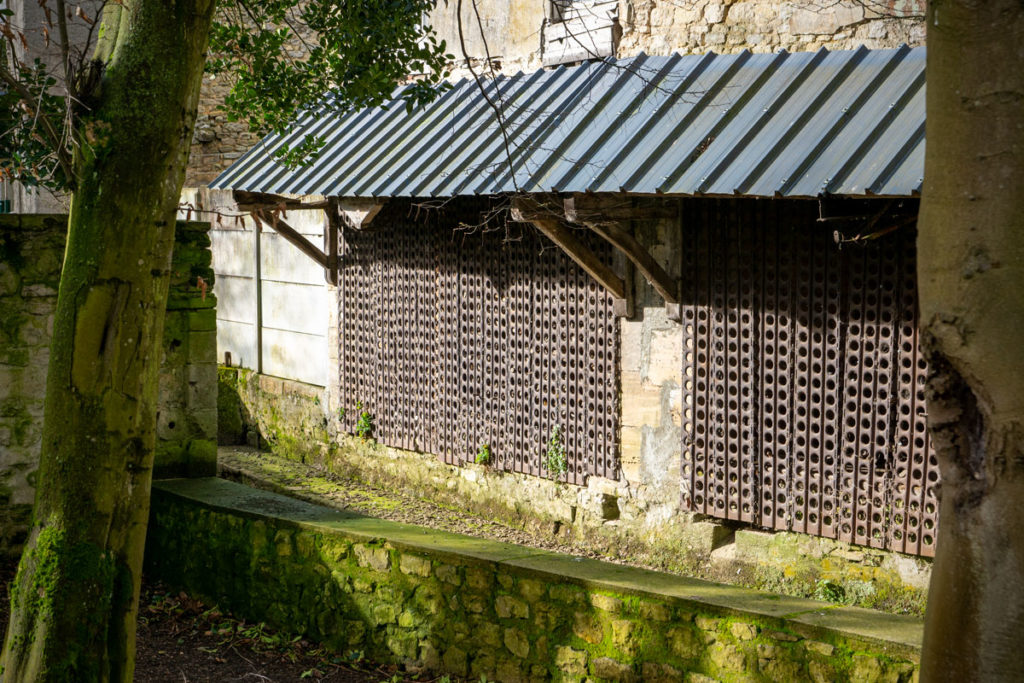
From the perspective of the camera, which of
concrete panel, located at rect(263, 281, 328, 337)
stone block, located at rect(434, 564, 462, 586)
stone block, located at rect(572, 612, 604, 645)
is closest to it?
stone block, located at rect(572, 612, 604, 645)

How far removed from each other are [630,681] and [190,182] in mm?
10573

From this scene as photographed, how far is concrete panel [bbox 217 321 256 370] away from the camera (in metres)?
12.3

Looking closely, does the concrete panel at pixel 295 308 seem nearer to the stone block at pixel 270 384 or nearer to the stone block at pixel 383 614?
the stone block at pixel 270 384

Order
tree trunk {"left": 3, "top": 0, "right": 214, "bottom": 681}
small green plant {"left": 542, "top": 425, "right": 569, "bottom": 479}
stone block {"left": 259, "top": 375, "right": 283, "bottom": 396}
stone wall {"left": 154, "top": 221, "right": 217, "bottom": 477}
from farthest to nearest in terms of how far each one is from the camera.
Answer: stone block {"left": 259, "top": 375, "right": 283, "bottom": 396}
small green plant {"left": 542, "top": 425, "right": 569, "bottom": 479}
stone wall {"left": 154, "top": 221, "right": 217, "bottom": 477}
tree trunk {"left": 3, "top": 0, "right": 214, "bottom": 681}

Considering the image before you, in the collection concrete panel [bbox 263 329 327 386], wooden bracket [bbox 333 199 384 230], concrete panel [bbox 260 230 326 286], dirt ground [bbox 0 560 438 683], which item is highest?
wooden bracket [bbox 333 199 384 230]

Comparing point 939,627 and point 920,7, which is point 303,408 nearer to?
point 920,7

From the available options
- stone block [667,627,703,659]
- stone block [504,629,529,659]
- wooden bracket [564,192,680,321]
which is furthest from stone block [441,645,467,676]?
wooden bracket [564,192,680,321]

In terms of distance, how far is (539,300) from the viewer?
8.62m

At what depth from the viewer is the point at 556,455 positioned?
8.58 m

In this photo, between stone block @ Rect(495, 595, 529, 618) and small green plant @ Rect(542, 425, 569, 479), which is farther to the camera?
small green plant @ Rect(542, 425, 569, 479)

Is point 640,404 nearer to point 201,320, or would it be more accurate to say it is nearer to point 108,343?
point 201,320

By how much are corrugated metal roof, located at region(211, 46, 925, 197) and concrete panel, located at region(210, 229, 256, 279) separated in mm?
3009

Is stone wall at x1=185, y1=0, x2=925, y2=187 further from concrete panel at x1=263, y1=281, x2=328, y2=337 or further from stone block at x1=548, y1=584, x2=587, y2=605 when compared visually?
concrete panel at x1=263, y1=281, x2=328, y2=337

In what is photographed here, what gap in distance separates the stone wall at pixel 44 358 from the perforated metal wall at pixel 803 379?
3203mm
